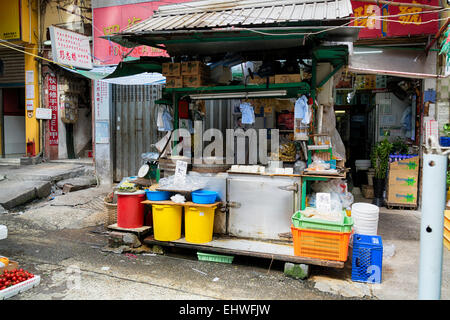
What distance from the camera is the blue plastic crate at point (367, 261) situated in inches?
206

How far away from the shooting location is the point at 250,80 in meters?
6.79

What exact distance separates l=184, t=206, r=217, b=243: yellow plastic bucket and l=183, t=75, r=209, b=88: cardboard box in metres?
2.45

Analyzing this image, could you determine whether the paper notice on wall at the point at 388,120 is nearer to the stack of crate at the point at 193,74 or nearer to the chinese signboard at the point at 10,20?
the stack of crate at the point at 193,74

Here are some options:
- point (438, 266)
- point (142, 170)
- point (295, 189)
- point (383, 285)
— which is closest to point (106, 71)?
point (142, 170)

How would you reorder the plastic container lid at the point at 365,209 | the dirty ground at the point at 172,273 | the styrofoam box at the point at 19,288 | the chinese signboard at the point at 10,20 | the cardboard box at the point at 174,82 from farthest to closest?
1. the chinese signboard at the point at 10,20
2. the cardboard box at the point at 174,82
3. the plastic container lid at the point at 365,209
4. the dirty ground at the point at 172,273
5. the styrofoam box at the point at 19,288

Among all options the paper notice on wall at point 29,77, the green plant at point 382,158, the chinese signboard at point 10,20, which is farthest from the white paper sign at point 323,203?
the chinese signboard at point 10,20

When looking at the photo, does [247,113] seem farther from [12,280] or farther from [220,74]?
[12,280]

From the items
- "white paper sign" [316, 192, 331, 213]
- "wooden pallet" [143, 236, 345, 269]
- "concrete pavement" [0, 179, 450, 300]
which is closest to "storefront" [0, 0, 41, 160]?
"concrete pavement" [0, 179, 450, 300]

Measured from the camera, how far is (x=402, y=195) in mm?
9828

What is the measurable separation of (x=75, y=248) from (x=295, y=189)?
4.32 metres

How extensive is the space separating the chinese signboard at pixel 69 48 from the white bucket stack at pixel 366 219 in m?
7.51

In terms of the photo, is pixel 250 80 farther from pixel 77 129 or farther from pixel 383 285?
pixel 77 129

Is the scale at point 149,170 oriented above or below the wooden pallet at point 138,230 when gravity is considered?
above
